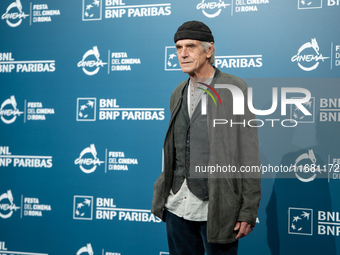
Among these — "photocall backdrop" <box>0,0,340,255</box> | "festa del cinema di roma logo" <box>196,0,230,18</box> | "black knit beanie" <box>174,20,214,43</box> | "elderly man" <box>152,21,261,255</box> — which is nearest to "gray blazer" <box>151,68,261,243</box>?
"elderly man" <box>152,21,261,255</box>

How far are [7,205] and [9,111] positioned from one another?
2.76 ft

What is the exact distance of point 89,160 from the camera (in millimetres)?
2975

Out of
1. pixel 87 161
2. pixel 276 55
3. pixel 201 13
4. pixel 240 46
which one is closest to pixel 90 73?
pixel 87 161

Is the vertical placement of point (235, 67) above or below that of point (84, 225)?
above

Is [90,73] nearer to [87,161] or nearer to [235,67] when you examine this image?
[87,161]

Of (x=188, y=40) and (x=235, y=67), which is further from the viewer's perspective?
(x=235, y=67)

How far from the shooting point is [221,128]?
1.74 metres

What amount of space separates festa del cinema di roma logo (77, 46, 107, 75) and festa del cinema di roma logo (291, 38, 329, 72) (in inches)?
61.1

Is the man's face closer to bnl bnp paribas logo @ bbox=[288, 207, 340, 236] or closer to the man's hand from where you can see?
the man's hand

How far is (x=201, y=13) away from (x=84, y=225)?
1970mm

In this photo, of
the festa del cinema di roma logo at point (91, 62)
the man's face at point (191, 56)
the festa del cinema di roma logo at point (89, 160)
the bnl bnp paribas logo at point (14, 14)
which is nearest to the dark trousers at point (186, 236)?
the man's face at point (191, 56)

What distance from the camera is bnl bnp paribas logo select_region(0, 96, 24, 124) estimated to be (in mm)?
3188

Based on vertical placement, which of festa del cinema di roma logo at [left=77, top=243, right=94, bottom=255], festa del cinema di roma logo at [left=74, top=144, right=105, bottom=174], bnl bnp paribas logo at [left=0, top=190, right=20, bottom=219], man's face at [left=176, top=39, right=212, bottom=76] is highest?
man's face at [left=176, top=39, right=212, bottom=76]

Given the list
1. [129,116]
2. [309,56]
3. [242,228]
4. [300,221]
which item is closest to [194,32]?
[242,228]
